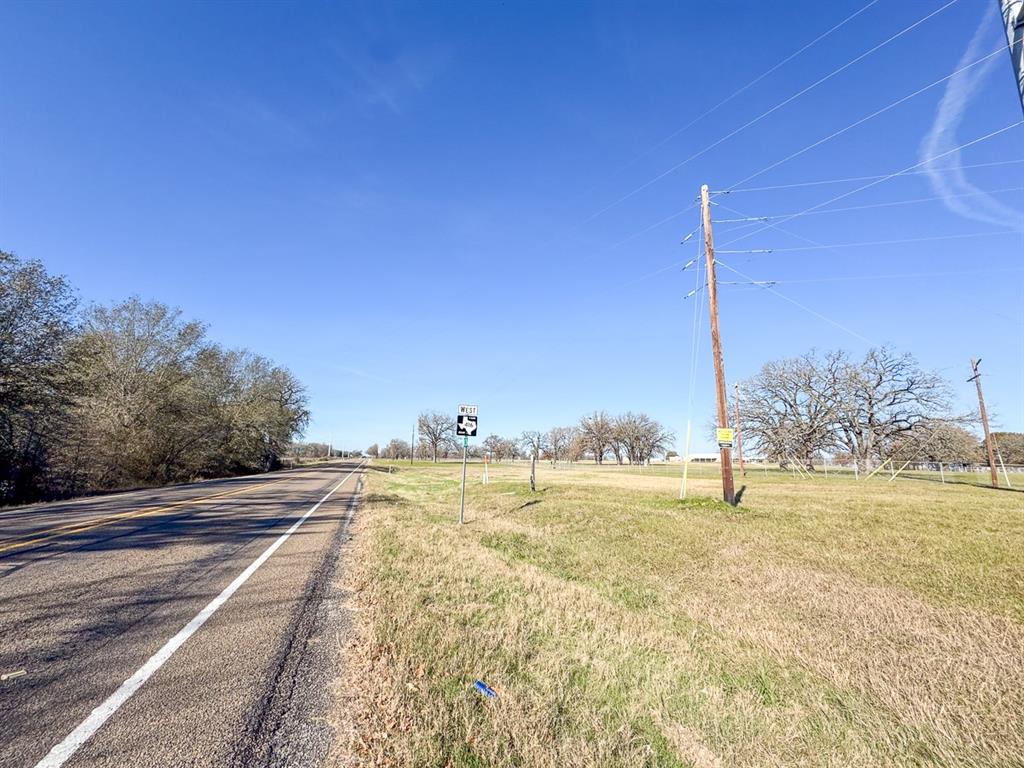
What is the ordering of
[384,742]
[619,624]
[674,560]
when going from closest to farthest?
[384,742] → [619,624] → [674,560]

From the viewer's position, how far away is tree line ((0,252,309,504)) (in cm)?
1808

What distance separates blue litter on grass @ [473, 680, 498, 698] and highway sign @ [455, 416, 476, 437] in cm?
845

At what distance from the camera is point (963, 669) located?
146 inches

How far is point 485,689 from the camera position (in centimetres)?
324

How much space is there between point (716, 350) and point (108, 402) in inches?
1372

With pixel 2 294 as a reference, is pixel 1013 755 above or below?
below

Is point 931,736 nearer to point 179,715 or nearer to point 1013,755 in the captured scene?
point 1013,755

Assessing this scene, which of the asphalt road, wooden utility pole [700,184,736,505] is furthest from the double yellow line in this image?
wooden utility pole [700,184,736,505]

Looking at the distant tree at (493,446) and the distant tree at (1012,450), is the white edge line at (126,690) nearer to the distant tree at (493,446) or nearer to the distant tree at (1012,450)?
the distant tree at (1012,450)

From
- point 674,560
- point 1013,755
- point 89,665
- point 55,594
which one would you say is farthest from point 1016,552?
point 55,594

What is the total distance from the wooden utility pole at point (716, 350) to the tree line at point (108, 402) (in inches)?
1101

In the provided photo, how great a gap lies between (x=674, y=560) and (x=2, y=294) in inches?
1078

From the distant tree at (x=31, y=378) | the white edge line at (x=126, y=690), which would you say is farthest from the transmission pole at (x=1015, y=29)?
the distant tree at (x=31, y=378)

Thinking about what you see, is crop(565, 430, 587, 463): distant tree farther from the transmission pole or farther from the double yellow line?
the transmission pole
